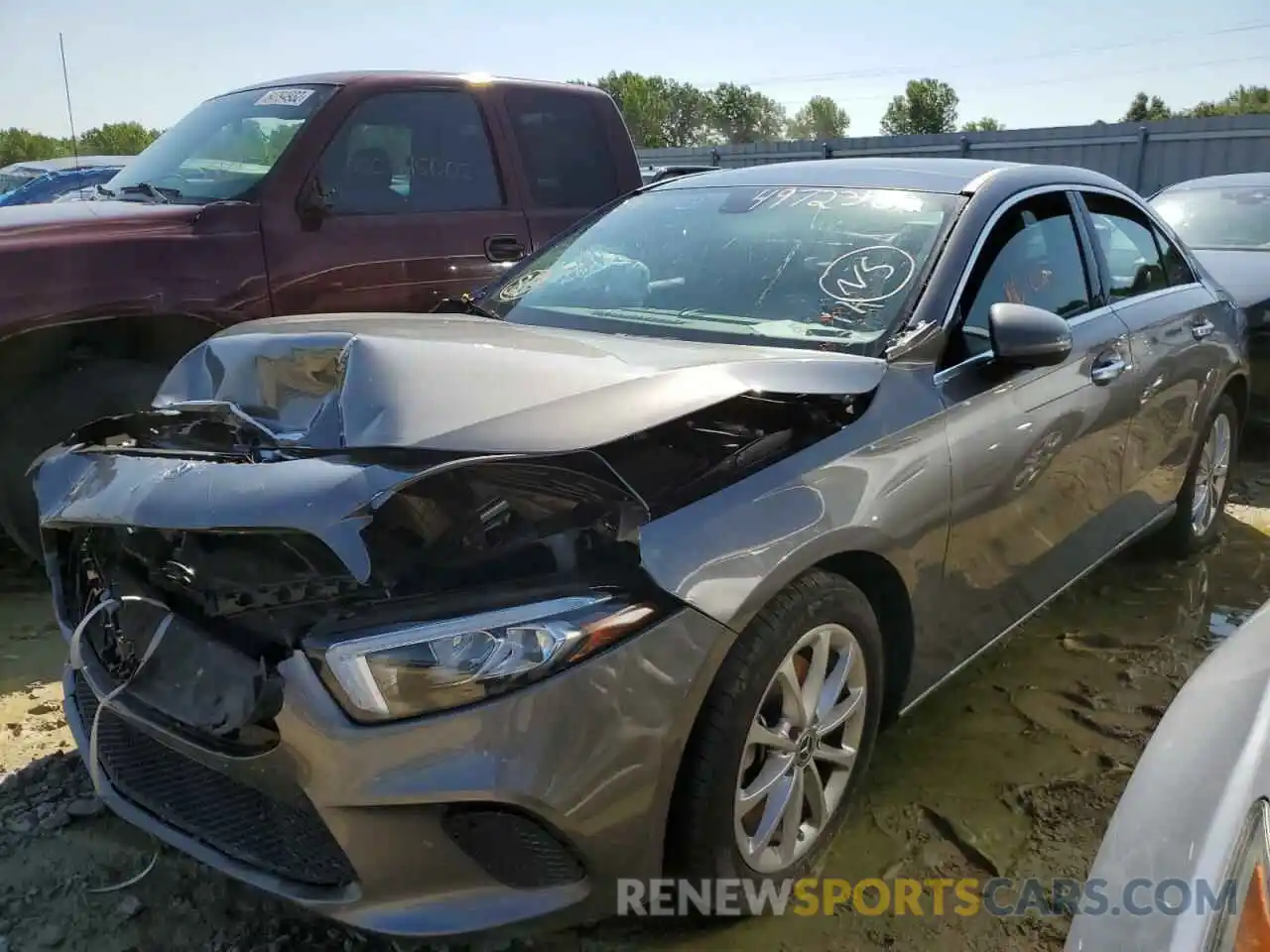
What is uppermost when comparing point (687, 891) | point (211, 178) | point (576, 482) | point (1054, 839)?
point (211, 178)

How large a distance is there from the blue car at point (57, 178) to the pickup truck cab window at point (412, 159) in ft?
14.1

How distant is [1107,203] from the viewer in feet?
12.8

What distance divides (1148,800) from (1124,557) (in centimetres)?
345

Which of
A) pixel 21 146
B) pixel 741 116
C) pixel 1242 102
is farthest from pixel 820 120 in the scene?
pixel 21 146

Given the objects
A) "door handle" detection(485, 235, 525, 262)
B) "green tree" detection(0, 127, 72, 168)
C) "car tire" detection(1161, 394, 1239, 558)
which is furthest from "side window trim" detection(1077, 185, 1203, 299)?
"green tree" detection(0, 127, 72, 168)

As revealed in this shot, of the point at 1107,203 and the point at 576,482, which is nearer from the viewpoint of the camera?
the point at 576,482

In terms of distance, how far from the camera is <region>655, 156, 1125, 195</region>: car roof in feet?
10.5

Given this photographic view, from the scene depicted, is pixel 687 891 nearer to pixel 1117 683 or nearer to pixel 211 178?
pixel 1117 683

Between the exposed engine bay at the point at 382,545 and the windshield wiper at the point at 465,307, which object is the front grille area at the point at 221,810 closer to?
the exposed engine bay at the point at 382,545

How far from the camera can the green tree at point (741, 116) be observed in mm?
99812

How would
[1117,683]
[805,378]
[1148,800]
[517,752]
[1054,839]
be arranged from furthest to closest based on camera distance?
1. [1117,683]
2. [1054,839]
3. [805,378]
4. [517,752]
5. [1148,800]

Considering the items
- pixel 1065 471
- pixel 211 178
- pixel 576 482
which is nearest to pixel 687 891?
pixel 576 482

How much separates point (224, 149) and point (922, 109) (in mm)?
88407

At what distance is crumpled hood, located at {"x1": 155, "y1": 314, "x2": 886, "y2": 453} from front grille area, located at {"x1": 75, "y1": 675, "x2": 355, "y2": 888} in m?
0.71
